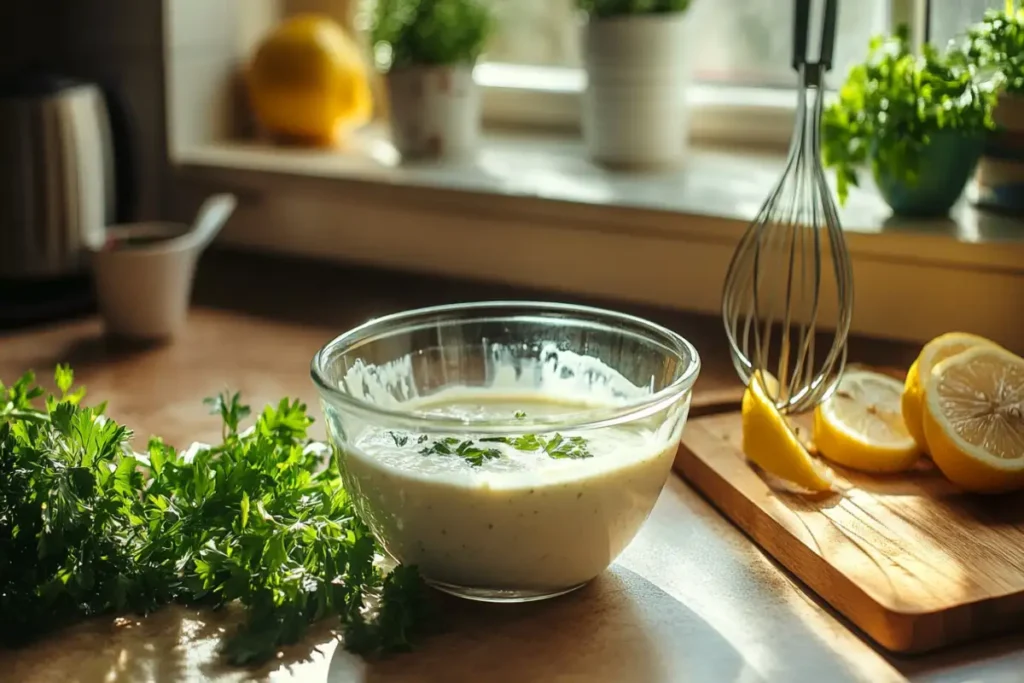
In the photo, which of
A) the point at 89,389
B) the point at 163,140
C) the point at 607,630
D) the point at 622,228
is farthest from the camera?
the point at 163,140

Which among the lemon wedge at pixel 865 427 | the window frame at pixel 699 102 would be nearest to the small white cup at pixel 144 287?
the window frame at pixel 699 102

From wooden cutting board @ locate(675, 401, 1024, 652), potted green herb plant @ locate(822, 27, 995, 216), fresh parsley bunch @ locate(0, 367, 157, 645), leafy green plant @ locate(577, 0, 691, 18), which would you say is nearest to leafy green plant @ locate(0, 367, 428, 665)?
fresh parsley bunch @ locate(0, 367, 157, 645)

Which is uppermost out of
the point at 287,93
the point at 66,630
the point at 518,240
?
the point at 287,93

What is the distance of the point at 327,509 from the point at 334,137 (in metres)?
0.82

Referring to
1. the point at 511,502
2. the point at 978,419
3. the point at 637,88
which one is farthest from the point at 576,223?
the point at 511,502

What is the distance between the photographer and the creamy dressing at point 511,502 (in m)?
0.65

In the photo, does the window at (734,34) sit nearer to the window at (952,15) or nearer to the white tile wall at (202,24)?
the window at (952,15)

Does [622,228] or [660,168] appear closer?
[622,228]

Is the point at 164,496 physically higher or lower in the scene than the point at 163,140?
lower

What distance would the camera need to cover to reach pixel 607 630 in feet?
2.22

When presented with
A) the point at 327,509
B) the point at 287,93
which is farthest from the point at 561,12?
the point at 327,509

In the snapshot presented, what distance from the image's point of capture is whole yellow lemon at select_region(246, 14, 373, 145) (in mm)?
1383

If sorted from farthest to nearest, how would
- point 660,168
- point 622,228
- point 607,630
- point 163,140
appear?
1. point 163,140
2. point 660,168
3. point 622,228
4. point 607,630

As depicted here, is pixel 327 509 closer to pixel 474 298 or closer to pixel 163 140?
pixel 474 298
